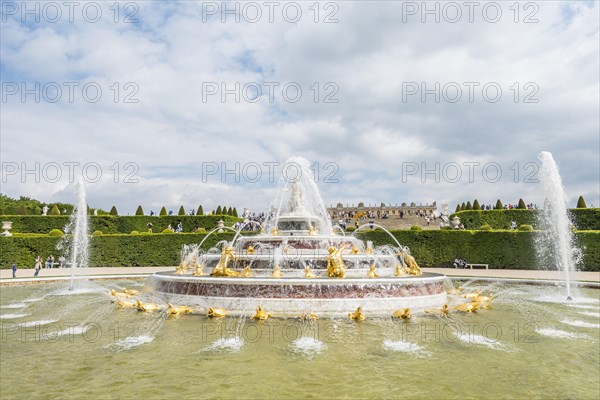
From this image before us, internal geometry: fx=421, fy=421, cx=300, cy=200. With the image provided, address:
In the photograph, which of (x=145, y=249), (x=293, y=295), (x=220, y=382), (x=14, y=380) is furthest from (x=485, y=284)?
(x=145, y=249)

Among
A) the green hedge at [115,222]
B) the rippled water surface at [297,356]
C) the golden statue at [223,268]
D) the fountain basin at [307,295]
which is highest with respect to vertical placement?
the green hedge at [115,222]

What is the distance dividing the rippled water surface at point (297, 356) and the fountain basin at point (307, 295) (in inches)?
26.9

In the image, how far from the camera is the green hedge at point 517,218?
44375 millimetres

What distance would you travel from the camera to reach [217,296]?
13.9m

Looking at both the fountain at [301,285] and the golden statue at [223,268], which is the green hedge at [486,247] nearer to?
the fountain at [301,285]

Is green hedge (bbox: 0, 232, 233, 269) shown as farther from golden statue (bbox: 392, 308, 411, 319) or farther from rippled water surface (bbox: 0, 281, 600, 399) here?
golden statue (bbox: 392, 308, 411, 319)

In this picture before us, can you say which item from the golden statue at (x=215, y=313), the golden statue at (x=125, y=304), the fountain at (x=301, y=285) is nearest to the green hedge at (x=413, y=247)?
the fountain at (x=301, y=285)

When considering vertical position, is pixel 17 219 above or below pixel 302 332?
above

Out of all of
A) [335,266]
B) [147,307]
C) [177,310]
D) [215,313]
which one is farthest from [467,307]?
[147,307]

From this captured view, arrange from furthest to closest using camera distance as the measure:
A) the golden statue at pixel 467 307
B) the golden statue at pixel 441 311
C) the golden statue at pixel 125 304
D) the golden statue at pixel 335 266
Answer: the golden statue at pixel 125 304 → the golden statue at pixel 335 266 → the golden statue at pixel 467 307 → the golden statue at pixel 441 311

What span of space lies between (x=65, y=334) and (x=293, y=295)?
645 cm

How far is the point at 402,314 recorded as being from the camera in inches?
512

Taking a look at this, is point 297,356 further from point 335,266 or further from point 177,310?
point 335,266

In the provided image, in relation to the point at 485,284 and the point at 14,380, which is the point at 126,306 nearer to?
the point at 14,380
